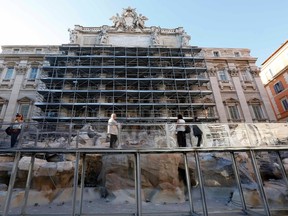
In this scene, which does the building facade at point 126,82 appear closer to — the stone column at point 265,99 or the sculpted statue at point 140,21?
the stone column at point 265,99

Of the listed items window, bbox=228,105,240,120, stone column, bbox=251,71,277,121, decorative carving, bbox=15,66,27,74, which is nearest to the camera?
window, bbox=228,105,240,120

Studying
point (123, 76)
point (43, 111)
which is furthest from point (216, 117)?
point (43, 111)

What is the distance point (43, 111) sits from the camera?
19656mm

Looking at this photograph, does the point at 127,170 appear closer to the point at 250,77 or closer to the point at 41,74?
the point at 41,74

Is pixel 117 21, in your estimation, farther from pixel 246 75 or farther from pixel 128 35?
pixel 246 75

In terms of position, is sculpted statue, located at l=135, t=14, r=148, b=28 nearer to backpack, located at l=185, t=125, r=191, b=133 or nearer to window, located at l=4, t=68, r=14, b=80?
window, located at l=4, t=68, r=14, b=80

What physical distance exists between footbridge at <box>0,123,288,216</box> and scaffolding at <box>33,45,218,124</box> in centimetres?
815

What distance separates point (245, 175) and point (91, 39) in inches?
987

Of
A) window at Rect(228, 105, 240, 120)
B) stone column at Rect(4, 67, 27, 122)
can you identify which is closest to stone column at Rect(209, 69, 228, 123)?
window at Rect(228, 105, 240, 120)

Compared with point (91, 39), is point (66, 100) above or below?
below

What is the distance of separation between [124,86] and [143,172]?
1335cm

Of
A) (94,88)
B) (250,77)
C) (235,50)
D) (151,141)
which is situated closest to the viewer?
(151,141)

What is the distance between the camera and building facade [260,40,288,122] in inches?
1039

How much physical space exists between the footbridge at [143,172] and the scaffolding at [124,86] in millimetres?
8149
